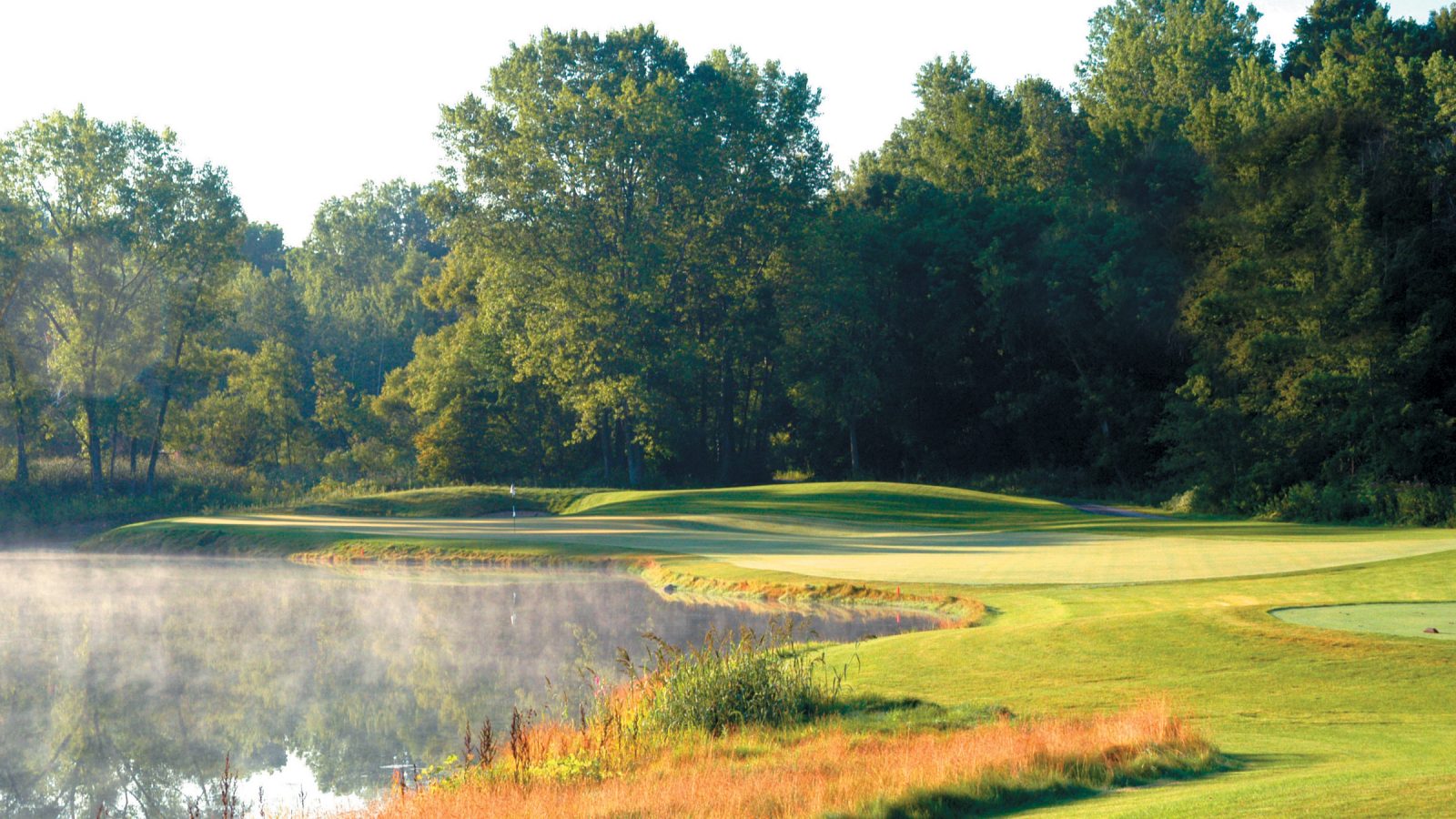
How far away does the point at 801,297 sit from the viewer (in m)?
57.3

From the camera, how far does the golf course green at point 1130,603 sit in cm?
960

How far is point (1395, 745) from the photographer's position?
1008cm

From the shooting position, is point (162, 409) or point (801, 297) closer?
point (162, 409)

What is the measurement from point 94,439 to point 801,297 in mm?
30335

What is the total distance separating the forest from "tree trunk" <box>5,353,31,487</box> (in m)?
0.13

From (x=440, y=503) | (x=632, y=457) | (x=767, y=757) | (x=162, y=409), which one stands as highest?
(x=162, y=409)

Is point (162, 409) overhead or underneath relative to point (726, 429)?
overhead

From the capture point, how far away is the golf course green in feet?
31.5

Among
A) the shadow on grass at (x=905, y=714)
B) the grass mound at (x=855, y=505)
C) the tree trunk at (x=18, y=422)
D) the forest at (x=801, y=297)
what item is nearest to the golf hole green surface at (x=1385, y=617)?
the shadow on grass at (x=905, y=714)

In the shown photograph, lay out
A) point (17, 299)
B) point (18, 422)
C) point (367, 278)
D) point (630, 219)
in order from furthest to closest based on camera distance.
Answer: point (367, 278) < point (630, 219) < point (17, 299) < point (18, 422)

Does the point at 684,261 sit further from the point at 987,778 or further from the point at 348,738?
the point at 987,778

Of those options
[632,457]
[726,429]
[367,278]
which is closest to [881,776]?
[632,457]

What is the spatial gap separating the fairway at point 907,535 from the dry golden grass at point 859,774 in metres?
12.1

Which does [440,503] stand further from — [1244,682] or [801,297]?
[1244,682]
